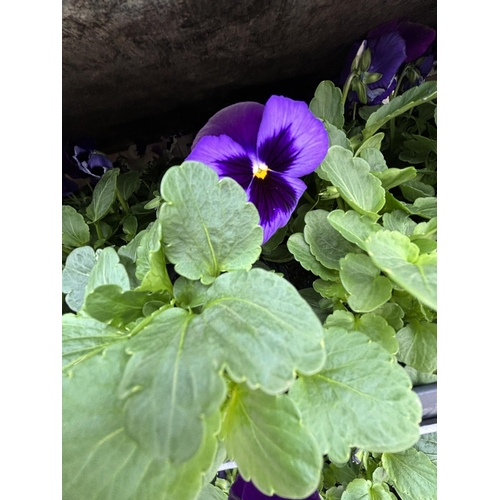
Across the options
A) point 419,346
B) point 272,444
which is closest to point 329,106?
point 419,346

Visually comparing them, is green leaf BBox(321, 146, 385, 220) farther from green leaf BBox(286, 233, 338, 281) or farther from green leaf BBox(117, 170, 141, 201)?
green leaf BBox(117, 170, 141, 201)

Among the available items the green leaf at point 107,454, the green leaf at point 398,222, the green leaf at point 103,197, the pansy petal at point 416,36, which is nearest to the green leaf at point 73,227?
the green leaf at point 103,197

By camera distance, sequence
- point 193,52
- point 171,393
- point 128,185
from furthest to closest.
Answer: point 128,185 → point 193,52 → point 171,393

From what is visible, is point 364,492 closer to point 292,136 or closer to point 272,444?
point 272,444

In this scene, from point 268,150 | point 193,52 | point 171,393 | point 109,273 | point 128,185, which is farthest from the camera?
point 128,185

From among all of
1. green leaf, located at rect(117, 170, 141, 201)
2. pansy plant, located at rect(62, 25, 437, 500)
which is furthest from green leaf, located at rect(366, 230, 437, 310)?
green leaf, located at rect(117, 170, 141, 201)

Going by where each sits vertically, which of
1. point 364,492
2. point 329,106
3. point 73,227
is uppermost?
point 329,106

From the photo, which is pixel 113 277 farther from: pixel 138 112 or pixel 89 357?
pixel 138 112
